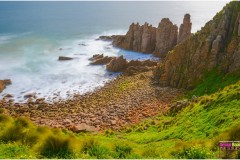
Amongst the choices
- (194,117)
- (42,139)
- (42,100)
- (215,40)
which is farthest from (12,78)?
(42,139)

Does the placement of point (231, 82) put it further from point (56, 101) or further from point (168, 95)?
point (56, 101)

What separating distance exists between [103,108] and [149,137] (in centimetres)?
1621

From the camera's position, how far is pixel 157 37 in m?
A: 81.2

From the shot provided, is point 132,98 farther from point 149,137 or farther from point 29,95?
point 29,95

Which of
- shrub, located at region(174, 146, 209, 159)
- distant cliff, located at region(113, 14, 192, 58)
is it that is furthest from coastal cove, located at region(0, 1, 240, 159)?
distant cliff, located at region(113, 14, 192, 58)

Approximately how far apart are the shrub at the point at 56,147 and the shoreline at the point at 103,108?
2134cm

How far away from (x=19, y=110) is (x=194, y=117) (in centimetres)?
2796

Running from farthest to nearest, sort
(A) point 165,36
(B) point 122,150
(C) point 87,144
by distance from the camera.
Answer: (A) point 165,36, (B) point 122,150, (C) point 87,144

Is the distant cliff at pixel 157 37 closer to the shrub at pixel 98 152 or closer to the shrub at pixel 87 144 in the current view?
the shrub at pixel 87 144

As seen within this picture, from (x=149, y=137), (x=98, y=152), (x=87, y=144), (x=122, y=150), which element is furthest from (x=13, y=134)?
(x=149, y=137)

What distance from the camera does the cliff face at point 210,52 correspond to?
4569 centimetres

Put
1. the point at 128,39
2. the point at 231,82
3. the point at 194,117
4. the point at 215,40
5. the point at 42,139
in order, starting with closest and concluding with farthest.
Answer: the point at 42,139, the point at 194,117, the point at 231,82, the point at 215,40, the point at 128,39

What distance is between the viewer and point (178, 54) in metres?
53.2

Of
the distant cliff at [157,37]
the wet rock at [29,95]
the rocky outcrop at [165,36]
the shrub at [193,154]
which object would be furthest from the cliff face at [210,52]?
the shrub at [193,154]
